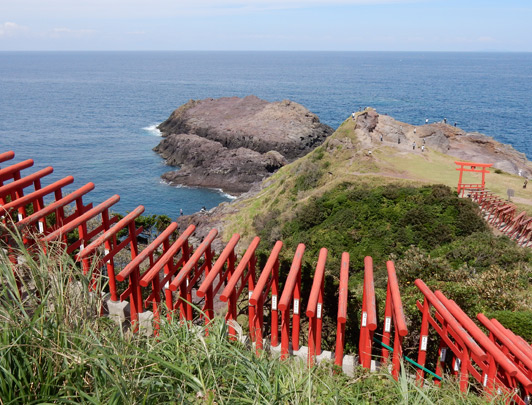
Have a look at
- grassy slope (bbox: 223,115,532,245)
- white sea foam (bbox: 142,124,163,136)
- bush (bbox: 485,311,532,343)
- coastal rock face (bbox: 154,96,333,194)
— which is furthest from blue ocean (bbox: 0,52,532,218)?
bush (bbox: 485,311,532,343)

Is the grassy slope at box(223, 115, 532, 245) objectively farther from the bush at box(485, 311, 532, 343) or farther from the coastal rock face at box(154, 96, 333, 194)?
Answer: the coastal rock face at box(154, 96, 333, 194)

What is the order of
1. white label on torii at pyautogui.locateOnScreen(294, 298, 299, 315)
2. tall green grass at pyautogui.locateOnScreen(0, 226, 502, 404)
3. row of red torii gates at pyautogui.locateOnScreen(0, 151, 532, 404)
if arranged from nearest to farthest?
1. tall green grass at pyautogui.locateOnScreen(0, 226, 502, 404)
2. row of red torii gates at pyautogui.locateOnScreen(0, 151, 532, 404)
3. white label on torii at pyautogui.locateOnScreen(294, 298, 299, 315)

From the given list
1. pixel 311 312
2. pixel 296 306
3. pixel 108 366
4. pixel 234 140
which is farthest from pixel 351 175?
pixel 234 140

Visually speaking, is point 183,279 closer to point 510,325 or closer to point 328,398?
point 328,398

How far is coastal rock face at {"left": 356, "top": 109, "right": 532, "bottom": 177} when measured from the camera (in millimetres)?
43519

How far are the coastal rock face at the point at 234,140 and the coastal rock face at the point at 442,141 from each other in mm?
18176

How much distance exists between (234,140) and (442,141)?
108 ft

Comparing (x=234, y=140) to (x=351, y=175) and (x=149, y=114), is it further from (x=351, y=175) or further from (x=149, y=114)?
(x=351, y=175)

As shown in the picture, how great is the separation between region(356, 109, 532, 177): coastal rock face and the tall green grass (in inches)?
1364

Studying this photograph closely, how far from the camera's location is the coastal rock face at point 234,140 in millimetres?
61000

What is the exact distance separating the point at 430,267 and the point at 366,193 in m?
12.9

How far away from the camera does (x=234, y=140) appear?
72.1 meters

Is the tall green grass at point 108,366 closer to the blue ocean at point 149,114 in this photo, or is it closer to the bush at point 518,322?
the bush at point 518,322

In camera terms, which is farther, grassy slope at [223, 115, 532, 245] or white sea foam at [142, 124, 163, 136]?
white sea foam at [142, 124, 163, 136]
